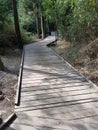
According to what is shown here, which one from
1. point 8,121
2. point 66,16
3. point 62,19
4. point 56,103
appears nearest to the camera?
point 8,121

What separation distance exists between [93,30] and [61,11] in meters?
4.75

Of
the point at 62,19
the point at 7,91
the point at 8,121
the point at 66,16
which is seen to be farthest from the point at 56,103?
the point at 62,19

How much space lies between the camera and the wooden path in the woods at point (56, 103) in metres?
3.88

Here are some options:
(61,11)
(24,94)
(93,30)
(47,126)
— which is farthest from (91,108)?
(61,11)

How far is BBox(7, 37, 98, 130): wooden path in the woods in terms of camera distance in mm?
3883

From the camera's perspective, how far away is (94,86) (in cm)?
570

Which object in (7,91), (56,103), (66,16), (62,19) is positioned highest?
(66,16)

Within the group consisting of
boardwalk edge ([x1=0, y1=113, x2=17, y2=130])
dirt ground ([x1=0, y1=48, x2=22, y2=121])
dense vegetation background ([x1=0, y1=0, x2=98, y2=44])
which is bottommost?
dirt ground ([x1=0, y1=48, x2=22, y2=121])

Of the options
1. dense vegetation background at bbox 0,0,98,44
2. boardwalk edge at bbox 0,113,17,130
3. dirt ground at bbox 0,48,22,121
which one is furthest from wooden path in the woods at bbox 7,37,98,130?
dense vegetation background at bbox 0,0,98,44

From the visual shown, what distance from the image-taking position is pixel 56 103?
4750 millimetres

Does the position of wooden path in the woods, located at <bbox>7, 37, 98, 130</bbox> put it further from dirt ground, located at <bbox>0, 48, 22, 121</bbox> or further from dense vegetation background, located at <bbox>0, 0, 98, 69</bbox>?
dense vegetation background, located at <bbox>0, 0, 98, 69</bbox>

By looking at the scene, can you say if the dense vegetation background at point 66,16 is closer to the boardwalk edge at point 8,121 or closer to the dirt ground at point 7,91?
the dirt ground at point 7,91

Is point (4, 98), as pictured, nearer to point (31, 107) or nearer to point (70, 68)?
point (31, 107)

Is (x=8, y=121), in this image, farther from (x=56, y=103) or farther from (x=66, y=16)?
(x=66, y=16)
